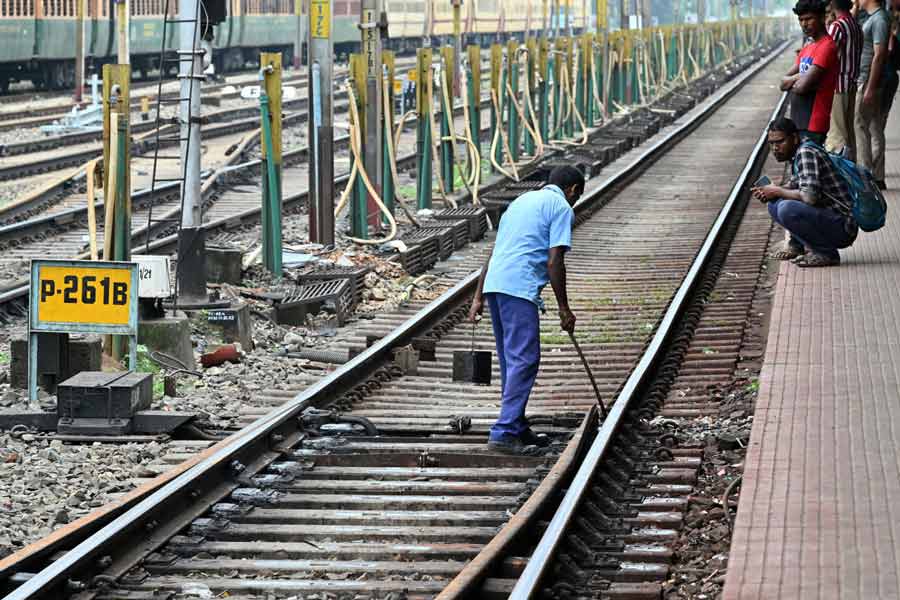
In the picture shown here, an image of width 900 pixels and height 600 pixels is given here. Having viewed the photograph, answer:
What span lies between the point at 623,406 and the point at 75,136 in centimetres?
2262

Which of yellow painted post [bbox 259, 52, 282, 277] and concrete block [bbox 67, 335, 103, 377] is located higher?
yellow painted post [bbox 259, 52, 282, 277]

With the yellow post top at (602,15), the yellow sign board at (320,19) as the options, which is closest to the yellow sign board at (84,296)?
the yellow sign board at (320,19)

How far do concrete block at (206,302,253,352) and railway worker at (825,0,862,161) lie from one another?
5.33m

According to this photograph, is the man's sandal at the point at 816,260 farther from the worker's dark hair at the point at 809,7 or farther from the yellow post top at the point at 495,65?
the yellow post top at the point at 495,65

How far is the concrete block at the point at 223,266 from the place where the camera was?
14.7m

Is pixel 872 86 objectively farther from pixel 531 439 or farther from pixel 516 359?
pixel 531 439

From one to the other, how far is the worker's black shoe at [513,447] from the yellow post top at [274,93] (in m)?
6.69

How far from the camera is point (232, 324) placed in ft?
40.7

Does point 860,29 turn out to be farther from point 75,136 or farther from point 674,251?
point 75,136

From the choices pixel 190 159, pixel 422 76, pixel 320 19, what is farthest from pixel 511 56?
pixel 190 159

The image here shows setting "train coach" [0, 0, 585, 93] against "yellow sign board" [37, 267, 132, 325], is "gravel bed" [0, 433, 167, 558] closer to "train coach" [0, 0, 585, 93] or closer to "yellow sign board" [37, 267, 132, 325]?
"yellow sign board" [37, 267, 132, 325]

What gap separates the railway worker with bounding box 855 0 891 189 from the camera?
15562 mm

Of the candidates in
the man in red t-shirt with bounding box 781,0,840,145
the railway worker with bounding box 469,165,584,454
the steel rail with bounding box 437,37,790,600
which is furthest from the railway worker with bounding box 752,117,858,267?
the railway worker with bounding box 469,165,584,454

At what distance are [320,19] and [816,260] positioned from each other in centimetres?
587
